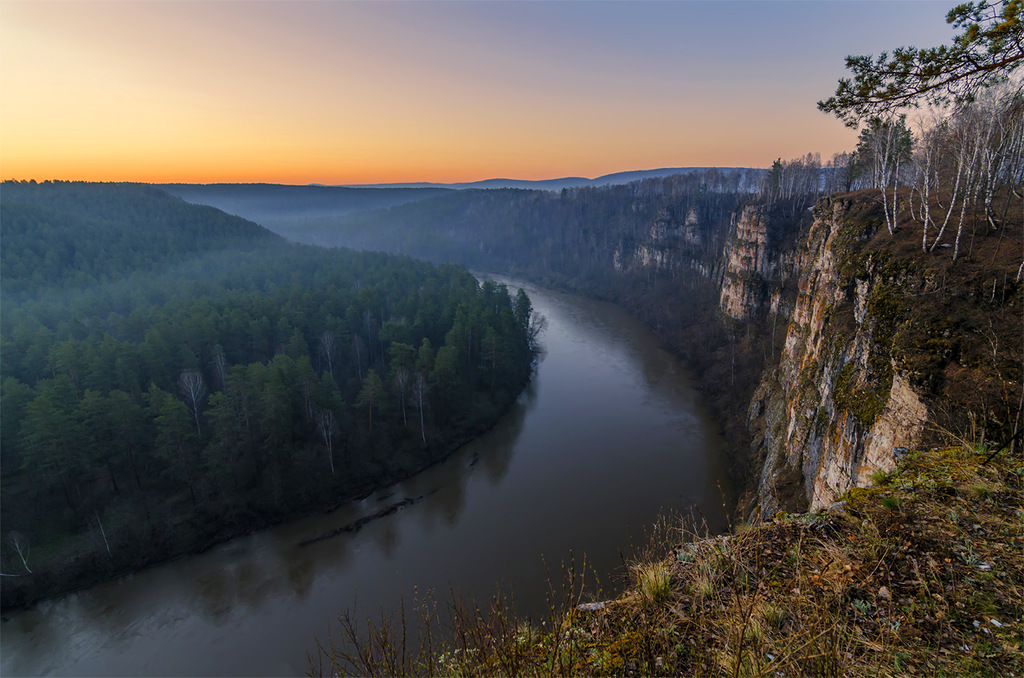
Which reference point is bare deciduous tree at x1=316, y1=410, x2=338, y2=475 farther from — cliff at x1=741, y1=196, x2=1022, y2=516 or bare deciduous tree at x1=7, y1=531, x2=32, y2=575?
cliff at x1=741, y1=196, x2=1022, y2=516

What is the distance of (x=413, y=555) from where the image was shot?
72.5 ft

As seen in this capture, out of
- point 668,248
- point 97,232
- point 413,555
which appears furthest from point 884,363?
point 97,232

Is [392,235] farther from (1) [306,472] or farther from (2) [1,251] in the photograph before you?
(1) [306,472]

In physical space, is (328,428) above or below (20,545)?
above

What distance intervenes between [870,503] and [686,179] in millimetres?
111051

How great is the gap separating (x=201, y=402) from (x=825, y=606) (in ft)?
115

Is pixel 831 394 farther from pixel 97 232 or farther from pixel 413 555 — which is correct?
pixel 97 232

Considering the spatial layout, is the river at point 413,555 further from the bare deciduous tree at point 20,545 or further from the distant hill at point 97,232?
the distant hill at point 97,232

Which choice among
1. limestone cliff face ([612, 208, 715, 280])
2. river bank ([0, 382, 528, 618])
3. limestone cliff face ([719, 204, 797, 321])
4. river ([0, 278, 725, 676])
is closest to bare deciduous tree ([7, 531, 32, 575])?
river bank ([0, 382, 528, 618])

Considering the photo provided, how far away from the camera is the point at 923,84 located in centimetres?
632

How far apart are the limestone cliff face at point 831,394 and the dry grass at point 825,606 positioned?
4.96 ft

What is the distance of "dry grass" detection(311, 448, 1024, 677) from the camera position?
139 inches

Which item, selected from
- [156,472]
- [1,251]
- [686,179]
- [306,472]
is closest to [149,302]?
[1,251]

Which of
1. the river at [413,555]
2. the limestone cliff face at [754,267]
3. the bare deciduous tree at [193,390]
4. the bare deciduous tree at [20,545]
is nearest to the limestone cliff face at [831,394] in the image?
the river at [413,555]
